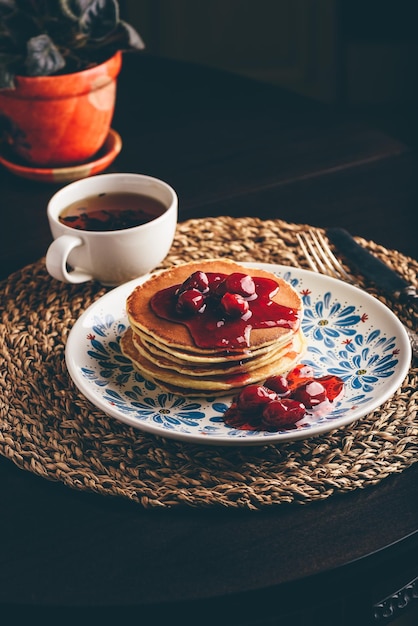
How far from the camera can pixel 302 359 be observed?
45.2 inches

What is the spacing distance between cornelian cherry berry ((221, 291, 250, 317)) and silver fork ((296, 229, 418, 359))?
1.13ft

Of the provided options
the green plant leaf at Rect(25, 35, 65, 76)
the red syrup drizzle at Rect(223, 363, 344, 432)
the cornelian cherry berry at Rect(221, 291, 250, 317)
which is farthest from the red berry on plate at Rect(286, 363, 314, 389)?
the green plant leaf at Rect(25, 35, 65, 76)

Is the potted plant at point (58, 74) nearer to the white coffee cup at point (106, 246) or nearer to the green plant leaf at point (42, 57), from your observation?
the green plant leaf at point (42, 57)

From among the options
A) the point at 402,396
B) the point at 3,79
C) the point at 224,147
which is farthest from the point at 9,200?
the point at 402,396

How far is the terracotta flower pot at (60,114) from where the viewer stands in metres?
1.58

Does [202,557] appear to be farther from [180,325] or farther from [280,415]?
[180,325]

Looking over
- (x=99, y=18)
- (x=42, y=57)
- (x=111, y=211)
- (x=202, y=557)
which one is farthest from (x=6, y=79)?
(x=202, y=557)

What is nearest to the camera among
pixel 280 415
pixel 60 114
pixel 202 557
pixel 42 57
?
pixel 202 557

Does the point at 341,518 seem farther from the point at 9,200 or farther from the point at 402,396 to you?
the point at 9,200

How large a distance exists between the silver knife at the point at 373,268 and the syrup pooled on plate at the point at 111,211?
302 mm

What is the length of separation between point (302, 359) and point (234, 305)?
15 cm

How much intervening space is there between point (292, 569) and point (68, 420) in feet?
1.17

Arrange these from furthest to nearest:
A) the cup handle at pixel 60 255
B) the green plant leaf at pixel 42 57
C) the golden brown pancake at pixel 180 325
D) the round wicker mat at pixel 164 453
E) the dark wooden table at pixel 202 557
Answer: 1. the green plant leaf at pixel 42 57
2. the cup handle at pixel 60 255
3. the golden brown pancake at pixel 180 325
4. the round wicker mat at pixel 164 453
5. the dark wooden table at pixel 202 557

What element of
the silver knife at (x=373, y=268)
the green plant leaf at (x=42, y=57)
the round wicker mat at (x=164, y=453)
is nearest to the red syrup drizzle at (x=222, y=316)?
the round wicker mat at (x=164, y=453)
